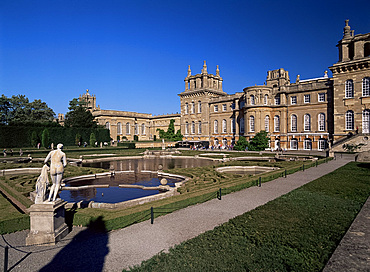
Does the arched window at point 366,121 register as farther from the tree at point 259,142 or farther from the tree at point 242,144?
the tree at point 242,144

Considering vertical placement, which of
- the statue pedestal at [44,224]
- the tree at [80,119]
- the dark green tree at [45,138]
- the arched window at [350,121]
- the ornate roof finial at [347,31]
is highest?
the ornate roof finial at [347,31]

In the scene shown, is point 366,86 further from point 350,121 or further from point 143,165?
point 143,165

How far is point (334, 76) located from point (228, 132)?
23.0 meters

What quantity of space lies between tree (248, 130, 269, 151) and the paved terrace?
1347 inches

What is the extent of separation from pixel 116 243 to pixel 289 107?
1789 inches

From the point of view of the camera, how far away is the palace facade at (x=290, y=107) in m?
37.6

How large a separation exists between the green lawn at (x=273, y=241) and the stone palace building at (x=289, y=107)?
30.0m

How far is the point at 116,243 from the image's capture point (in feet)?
24.2

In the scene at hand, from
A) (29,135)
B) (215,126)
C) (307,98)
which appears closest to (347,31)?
(307,98)

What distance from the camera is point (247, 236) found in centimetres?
744

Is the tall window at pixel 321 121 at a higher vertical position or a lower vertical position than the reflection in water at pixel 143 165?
higher

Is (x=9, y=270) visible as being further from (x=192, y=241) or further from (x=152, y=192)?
(x=152, y=192)

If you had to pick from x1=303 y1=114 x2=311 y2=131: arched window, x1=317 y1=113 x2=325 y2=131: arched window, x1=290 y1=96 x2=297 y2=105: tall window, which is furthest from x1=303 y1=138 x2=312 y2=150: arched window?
x1=290 y1=96 x2=297 y2=105: tall window

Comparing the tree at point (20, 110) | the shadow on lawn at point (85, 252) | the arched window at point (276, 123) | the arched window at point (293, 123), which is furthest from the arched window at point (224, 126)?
the shadow on lawn at point (85, 252)
